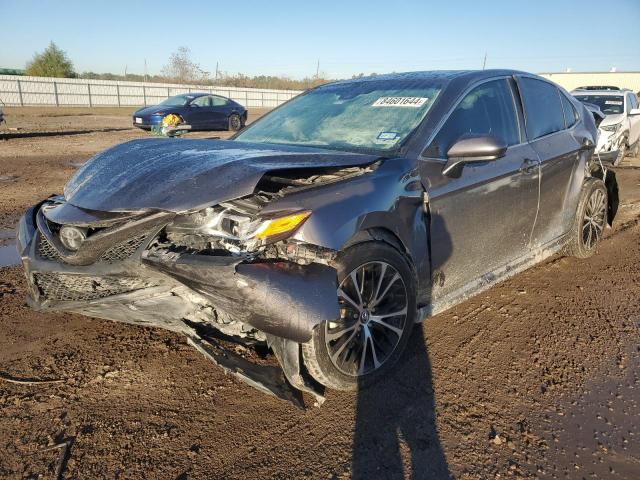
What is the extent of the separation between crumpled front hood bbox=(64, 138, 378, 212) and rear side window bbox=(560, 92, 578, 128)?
269cm

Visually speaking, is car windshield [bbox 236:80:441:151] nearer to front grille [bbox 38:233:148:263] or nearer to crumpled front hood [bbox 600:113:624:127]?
front grille [bbox 38:233:148:263]

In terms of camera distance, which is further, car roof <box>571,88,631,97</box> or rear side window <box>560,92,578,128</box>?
car roof <box>571,88,631,97</box>

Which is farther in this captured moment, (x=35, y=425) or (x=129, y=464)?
(x=35, y=425)

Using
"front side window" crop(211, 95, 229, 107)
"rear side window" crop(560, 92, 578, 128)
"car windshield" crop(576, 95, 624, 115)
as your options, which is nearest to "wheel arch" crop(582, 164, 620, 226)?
"rear side window" crop(560, 92, 578, 128)

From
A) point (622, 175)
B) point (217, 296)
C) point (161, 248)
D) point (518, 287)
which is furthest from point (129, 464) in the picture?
point (622, 175)

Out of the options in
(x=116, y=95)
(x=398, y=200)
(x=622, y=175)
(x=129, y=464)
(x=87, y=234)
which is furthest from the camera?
(x=116, y=95)

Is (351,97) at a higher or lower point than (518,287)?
higher

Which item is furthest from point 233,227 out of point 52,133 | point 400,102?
point 52,133

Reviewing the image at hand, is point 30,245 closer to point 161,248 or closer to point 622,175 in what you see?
point 161,248

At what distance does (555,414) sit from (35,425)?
2.65m

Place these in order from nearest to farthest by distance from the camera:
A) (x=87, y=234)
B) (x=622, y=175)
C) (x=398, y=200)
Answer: (x=87, y=234) → (x=398, y=200) → (x=622, y=175)

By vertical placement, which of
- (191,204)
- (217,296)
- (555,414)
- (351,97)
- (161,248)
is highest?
(351,97)

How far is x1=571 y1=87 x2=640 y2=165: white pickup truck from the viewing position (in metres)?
10.7

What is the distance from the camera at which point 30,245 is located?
2779 mm
